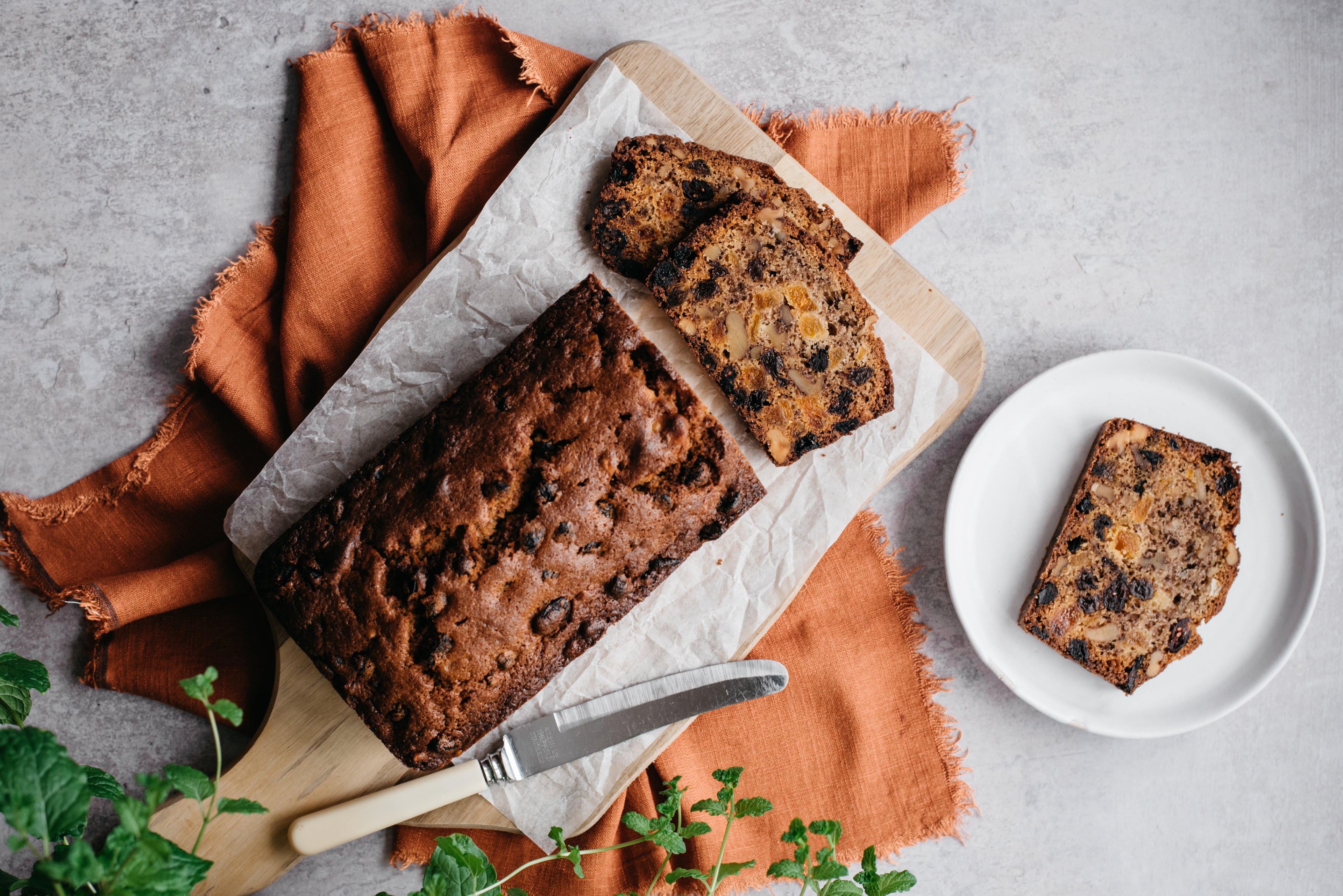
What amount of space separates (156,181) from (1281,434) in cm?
447

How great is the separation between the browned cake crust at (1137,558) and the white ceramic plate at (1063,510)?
0.10 m

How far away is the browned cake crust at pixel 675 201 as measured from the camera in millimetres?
3014

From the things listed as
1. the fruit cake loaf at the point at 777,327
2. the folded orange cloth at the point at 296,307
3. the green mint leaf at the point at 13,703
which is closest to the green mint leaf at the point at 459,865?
the green mint leaf at the point at 13,703

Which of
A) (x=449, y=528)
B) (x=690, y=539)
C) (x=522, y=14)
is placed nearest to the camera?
(x=449, y=528)

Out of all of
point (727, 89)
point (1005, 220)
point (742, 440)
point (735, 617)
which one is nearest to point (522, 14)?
point (727, 89)

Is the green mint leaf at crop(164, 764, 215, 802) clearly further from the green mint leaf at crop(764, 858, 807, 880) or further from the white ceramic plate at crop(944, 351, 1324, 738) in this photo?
the white ceramic plate at crop(944, 351, 1324, 738)

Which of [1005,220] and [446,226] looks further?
[1005,220]

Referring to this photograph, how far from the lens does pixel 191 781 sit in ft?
5.81

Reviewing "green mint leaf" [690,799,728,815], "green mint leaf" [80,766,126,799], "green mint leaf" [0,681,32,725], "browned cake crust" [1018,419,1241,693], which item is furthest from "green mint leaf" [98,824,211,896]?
"browned cake crust" [1018,419,1241,693]

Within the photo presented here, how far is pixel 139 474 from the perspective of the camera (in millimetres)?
3143

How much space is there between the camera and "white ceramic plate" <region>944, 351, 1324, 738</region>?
3250 mm

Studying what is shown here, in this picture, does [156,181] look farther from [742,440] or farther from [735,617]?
[735,617]

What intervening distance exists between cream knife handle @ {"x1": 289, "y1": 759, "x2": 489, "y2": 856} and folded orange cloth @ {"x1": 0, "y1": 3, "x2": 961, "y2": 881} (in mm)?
603

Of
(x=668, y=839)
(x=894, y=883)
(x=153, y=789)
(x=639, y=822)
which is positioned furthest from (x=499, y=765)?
(x=153, y=789)
